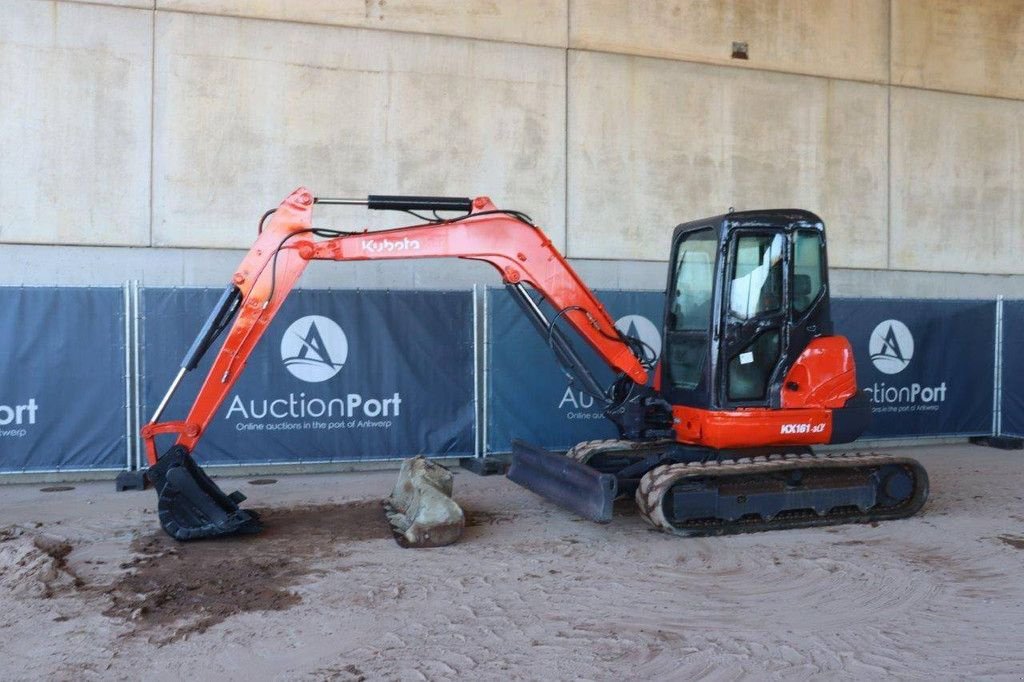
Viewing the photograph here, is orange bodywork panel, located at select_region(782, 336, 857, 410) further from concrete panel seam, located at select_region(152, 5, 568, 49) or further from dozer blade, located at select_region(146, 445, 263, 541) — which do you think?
concrete panel seam, located at select_region(152, 5, 568, 49)

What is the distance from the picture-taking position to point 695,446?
25.5 ft

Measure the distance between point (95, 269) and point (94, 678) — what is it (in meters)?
6.53

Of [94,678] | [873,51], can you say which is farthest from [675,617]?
[873,51]

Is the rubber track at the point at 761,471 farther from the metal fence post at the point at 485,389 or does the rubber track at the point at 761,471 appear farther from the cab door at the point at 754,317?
the metal fence post at the point at 485,389

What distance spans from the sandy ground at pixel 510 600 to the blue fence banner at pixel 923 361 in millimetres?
3459

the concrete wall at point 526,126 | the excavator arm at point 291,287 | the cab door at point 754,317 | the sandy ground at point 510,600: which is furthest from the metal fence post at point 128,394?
→ the cab door at point 754,317

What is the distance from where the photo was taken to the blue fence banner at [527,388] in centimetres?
1039

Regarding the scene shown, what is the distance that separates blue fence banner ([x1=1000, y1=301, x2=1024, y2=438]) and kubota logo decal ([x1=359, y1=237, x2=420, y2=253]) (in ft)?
29.2

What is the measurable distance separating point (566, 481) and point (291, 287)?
2.76 metres

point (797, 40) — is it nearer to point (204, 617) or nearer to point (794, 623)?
point (794, 623)

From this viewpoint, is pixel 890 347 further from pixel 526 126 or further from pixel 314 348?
pixel 314 348

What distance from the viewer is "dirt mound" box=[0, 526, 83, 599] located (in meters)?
5.84

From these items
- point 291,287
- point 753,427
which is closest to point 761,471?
point 753,427

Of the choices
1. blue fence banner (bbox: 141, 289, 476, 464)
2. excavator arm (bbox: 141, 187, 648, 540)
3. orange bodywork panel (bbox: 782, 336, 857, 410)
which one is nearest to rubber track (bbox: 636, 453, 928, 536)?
orange bodywork panel (bbox: 782, 336, 857, 410)
